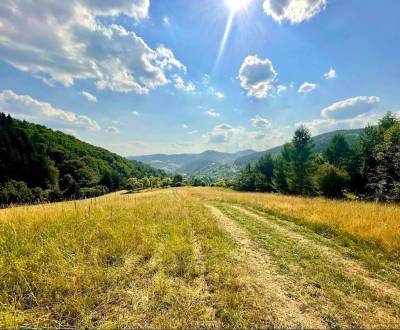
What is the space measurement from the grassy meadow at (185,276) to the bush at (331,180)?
2664cm

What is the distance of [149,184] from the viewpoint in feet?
354

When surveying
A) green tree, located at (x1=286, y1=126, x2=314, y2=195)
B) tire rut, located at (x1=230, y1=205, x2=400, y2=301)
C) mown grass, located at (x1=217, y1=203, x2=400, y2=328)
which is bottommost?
tire rut, located at (x1=230, y1=205, x2=400, y2=301)

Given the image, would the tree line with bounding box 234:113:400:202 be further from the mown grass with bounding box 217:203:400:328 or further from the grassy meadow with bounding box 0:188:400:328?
the mown grass with bounding box 217:203:400:328

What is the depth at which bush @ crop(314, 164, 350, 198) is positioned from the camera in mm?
32562

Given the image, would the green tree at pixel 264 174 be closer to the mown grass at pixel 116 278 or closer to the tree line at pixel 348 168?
the tree line at pixel 348 168

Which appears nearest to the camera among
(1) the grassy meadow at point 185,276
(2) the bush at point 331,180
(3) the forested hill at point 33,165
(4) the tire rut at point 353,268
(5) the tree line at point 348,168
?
(1) the grassy meadow at point 185,276

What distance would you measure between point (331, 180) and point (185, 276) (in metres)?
34.1

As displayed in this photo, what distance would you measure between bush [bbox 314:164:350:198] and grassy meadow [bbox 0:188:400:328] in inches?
1049

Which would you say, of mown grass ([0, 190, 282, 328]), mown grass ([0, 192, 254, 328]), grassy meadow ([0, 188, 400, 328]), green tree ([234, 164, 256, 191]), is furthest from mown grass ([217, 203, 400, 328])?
green tree ([234, 164, 256, 191])

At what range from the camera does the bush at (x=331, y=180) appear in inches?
1282

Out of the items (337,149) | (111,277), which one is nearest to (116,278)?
(111,277)

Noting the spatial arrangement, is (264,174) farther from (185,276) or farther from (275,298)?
(275,298)

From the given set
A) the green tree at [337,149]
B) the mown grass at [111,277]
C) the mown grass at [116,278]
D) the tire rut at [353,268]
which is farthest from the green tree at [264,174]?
the mown grass at [116,278]

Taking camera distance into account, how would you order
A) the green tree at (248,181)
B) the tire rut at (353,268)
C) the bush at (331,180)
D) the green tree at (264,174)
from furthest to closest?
the green tree at (248,181)
the green tree at (264,174)
the bush at (331,180)
the tire rut at (353,268)
